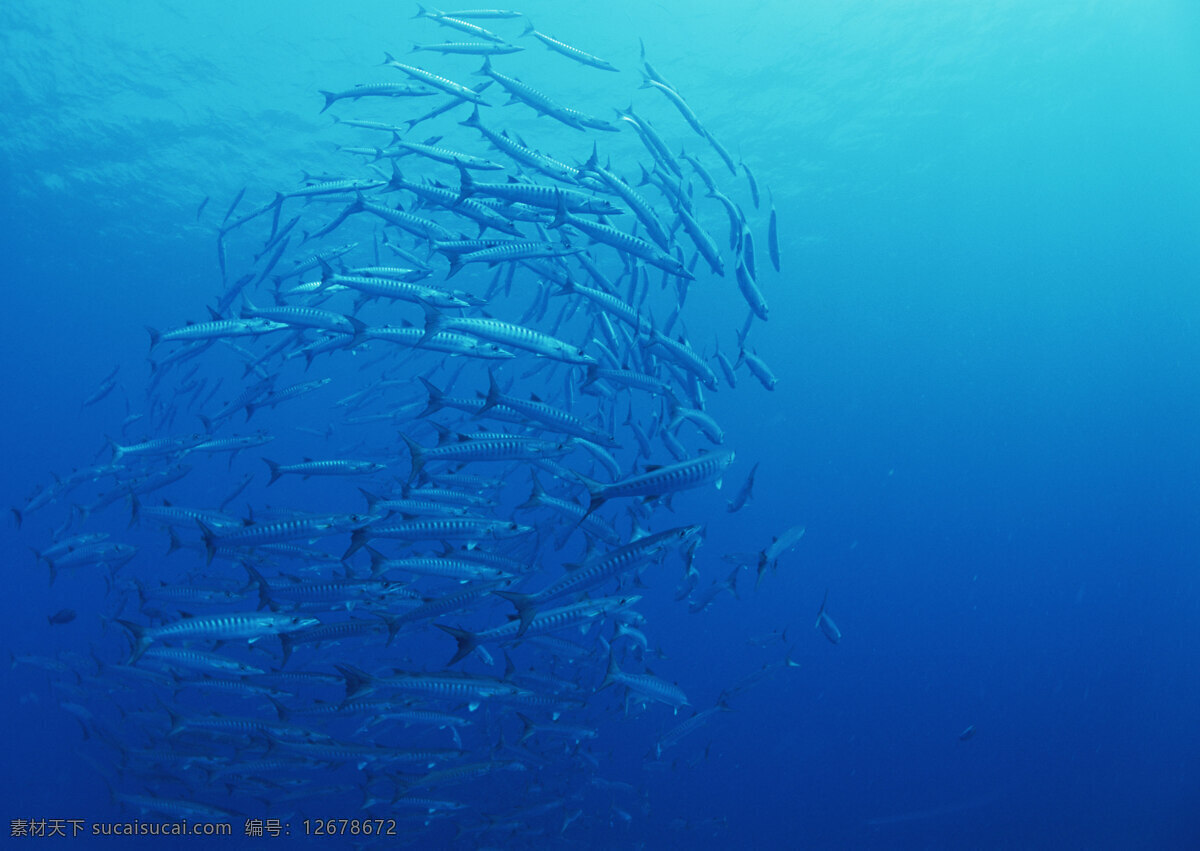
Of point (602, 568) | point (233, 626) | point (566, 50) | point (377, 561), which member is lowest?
point (602, 568)

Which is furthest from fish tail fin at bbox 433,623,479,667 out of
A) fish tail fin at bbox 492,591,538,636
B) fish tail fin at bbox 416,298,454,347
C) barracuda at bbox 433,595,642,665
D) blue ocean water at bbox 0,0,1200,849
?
blue ocean water at bbox 0,0,1200,849

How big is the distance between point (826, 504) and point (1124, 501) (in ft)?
111

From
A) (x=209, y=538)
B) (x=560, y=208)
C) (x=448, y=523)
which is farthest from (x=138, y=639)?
(x=560, y=208)

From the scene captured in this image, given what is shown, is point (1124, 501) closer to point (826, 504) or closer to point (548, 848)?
point (826, 504)

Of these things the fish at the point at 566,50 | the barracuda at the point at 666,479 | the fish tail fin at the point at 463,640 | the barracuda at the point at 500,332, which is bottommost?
the fish tail fin at the point at 463,640

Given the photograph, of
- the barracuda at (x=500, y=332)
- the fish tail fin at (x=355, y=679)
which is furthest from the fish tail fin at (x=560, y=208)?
the fish tail fin at (x=355, y=679)

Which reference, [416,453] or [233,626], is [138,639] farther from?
[416,453]

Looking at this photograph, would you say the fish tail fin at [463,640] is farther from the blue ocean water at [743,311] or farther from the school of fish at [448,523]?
the blue ocean water at [743,311]

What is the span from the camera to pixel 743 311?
43.8m

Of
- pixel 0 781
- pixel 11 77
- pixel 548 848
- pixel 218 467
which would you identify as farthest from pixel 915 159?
pixel 218 467

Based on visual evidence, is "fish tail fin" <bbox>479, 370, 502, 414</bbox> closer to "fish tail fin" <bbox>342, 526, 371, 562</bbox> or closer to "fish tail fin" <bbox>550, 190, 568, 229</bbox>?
"fish tail fin" <bbox>342, 526, 371, 562</bbox>

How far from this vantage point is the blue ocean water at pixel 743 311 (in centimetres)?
1352

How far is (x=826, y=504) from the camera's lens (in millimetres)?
79000

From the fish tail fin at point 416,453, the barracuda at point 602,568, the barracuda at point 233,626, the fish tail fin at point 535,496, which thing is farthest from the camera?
the fish tail fin at point 535,496
